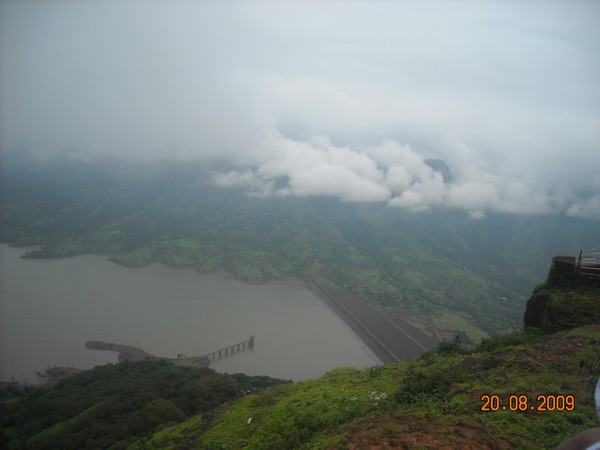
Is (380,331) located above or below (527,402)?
below

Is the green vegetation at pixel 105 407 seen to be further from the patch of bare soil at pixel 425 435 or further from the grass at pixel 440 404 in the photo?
the patch of bare soil at pixel 425 435

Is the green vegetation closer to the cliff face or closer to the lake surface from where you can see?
the lake surface

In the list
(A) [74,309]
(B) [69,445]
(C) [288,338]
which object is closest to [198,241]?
(A) [74,309]

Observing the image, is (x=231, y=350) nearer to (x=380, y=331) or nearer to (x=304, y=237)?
(x=380, y=331)

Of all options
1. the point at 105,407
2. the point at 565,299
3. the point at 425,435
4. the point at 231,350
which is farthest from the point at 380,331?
the point at 425,435

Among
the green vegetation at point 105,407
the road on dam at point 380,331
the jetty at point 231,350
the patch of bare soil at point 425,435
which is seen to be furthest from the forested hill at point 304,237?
the patch of bare soil at point 425,435
